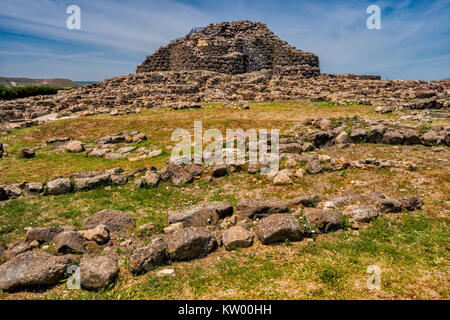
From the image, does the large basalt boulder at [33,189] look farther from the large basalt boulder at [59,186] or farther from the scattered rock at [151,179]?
the scattered rock at [151,179]

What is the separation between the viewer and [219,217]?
6805 mm

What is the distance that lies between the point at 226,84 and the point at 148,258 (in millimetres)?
25271

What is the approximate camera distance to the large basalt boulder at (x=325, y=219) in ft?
19.1

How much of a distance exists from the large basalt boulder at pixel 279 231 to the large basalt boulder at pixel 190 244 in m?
1.01

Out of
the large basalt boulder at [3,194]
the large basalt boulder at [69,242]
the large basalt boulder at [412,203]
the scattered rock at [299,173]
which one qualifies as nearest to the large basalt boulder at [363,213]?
the large basalt boulder at [412,203]

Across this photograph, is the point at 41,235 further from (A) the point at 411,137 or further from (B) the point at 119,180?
(A) the point at 411,137

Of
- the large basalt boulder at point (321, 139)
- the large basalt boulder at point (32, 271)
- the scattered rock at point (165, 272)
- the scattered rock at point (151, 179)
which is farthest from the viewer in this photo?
the large basalt boulder at point (321, 139)

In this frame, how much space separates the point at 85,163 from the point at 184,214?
25.6 ft

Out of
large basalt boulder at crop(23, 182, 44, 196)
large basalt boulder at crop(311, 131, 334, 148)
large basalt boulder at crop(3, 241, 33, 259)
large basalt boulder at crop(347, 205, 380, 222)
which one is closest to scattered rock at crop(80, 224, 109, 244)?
large basalt boulder at crop(3, 241, 33, 259)

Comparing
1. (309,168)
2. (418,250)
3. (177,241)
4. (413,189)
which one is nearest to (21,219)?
(177,241)

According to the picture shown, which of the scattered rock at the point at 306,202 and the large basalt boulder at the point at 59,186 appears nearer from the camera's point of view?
the scattered rock at the point at 306,202

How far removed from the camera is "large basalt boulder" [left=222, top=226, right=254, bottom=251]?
543 cm

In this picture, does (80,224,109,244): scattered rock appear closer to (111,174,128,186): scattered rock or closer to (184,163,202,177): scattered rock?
(111,174,128,186): scattered rock

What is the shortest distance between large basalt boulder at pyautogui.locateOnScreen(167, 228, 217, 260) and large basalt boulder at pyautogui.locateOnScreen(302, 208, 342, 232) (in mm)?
2237
